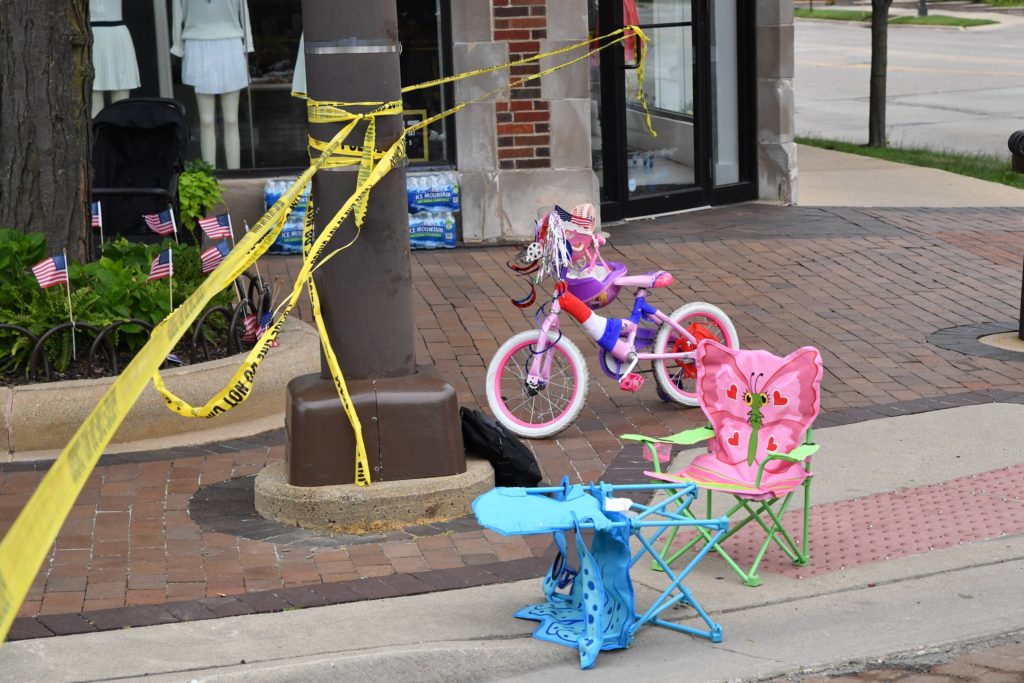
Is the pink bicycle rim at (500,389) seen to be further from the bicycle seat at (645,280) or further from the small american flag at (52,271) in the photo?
the small american flag at (52,271)

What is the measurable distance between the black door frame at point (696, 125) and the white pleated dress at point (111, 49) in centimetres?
388

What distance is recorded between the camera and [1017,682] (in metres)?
4.66

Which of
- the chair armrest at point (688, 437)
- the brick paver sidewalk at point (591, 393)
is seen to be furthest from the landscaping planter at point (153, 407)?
the chair armrest at point (688, 437)

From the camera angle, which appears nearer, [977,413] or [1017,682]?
[1017,682]

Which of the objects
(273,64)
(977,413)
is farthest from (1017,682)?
(273,64)

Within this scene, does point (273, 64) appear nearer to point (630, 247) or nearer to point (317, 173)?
point (630, 247)

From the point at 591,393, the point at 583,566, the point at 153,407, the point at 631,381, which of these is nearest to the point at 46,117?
the point at 153,407

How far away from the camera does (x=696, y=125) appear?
1316cm

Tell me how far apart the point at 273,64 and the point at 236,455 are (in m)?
5.71

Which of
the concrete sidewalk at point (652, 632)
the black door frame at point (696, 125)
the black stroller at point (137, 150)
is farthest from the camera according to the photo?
the black door frame at point (696, 125)

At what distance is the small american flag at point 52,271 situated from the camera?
7.39m

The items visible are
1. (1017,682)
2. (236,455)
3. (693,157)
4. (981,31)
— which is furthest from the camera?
(981,31)

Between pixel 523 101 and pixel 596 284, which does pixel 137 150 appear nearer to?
pixel 523 101

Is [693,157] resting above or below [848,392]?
above
